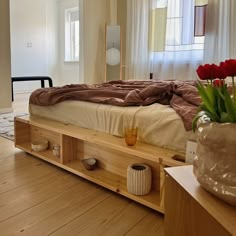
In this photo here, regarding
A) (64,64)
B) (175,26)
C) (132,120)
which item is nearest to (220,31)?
(175,26)

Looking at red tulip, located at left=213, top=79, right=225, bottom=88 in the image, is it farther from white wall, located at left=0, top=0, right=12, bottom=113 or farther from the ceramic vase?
white wall, located at left=0, top=0, right=12, bottom=113

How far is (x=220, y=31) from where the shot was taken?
11.7 ft

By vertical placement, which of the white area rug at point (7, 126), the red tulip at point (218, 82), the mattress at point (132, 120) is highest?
the red tulip at point (218, 82)

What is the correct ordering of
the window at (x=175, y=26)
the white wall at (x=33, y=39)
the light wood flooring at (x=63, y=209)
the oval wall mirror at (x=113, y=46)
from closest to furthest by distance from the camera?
the light wood flooring at (x=63, y=209) → the window at (x=175, y=26) → the oval wall mirror at (x=113, y=46) → the white wall at (x=33, y=39)

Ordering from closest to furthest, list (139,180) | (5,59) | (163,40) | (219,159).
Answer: (219,159), (139,180), (5,59), (163,40)

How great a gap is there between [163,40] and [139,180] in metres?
3.12

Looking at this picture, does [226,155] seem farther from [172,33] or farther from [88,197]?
[172,33]

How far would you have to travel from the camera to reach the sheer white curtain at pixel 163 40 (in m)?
3.85

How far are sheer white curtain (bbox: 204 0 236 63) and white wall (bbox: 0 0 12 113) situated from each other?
2.80m

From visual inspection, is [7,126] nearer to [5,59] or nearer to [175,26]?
[5,59]

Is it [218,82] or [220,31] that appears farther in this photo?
[220,31]

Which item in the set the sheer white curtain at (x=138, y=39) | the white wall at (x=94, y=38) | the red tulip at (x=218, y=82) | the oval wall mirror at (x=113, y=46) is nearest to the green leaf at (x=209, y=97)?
the red tulip at (x=218, y=82)

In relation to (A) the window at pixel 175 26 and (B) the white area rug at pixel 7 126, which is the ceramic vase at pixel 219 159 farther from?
(A) the window at pixel 175 26

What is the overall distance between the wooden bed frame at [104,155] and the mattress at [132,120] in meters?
0.04
